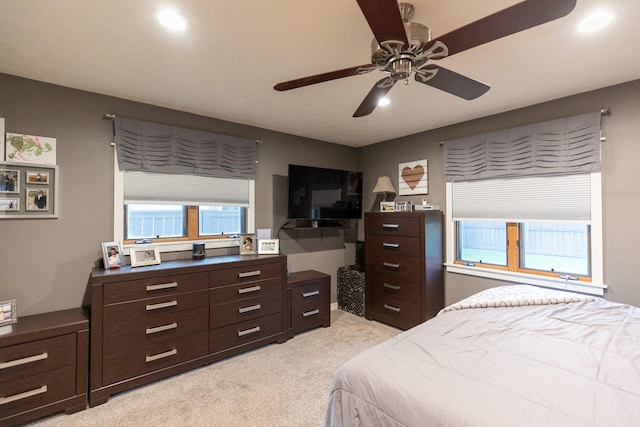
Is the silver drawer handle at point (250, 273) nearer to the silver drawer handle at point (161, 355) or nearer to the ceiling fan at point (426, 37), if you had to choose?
the silver drawer handle at point (161, 355)

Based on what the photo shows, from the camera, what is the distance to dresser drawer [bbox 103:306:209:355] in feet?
7.18

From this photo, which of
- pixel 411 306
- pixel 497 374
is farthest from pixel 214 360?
pixel 497 374

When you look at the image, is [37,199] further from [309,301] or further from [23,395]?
[309,301]

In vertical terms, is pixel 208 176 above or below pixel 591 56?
below

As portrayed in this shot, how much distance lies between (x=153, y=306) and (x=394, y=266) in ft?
8.17

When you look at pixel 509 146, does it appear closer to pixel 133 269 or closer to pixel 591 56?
pixel 591 56

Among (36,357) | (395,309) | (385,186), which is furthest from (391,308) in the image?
(36,357)

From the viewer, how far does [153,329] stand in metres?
2.35

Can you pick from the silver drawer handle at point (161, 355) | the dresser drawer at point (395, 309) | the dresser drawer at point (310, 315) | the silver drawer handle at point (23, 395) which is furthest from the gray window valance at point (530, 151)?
the silver drawer handle at point (23, 395)

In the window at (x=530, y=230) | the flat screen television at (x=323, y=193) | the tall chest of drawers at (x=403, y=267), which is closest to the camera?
the window at (x=530, y=230)

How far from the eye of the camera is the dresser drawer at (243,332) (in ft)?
8.75

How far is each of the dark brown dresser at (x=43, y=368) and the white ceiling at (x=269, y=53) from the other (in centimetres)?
182

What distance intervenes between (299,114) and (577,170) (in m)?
2.60

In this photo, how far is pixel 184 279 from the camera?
2.50 metres
